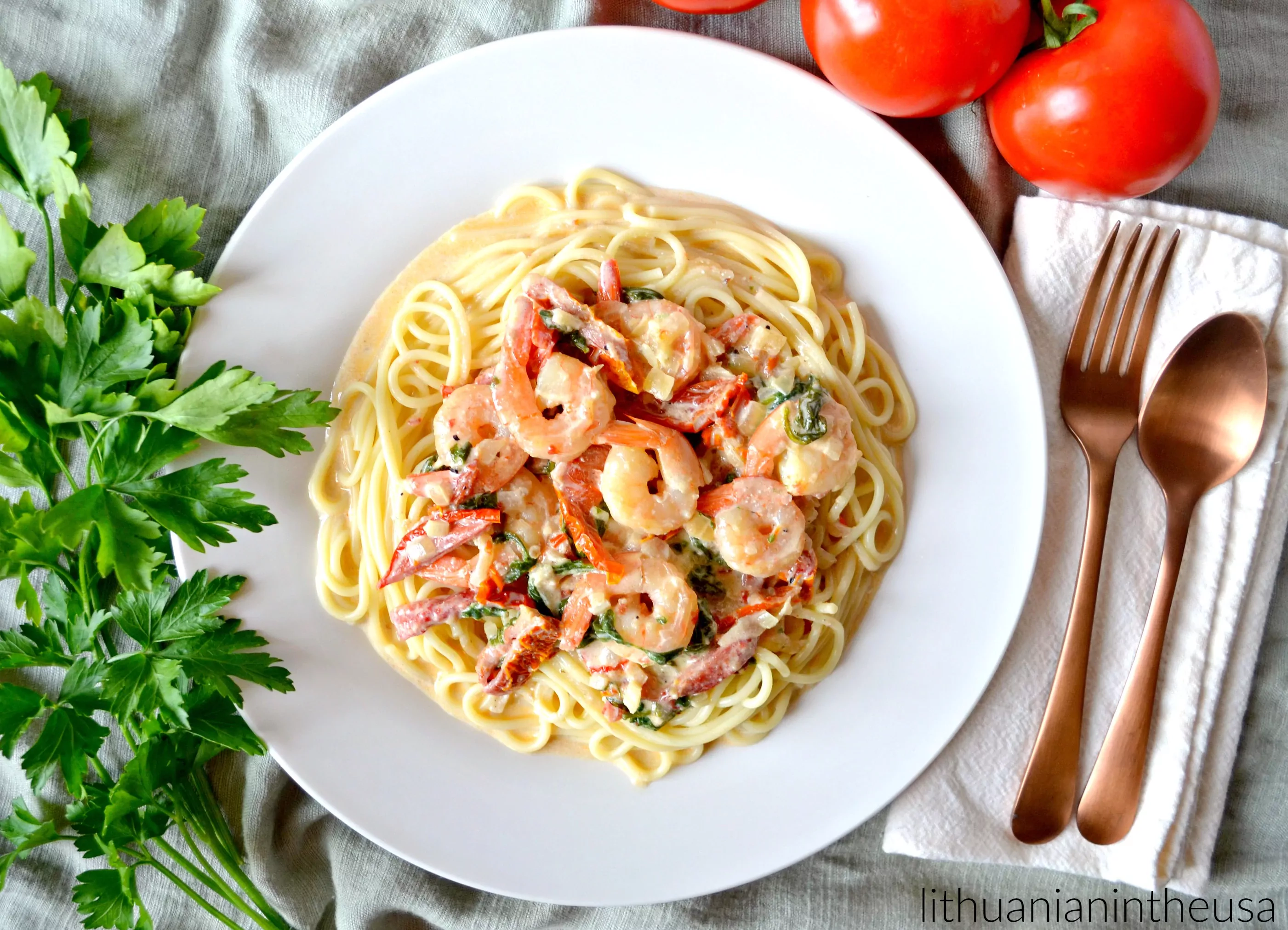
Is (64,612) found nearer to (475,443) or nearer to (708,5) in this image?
(475,443)

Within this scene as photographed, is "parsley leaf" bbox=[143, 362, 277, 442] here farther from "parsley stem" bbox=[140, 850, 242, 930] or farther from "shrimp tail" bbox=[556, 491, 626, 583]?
"parsley stem" bbox=[140, 850, 242, 930]

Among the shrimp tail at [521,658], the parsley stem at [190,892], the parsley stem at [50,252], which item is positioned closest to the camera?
the parsley stem at [50,252]

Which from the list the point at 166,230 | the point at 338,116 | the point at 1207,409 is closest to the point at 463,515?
the point at 166,230

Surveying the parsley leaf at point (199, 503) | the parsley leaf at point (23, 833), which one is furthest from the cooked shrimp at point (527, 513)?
the parsley leaf at point (23, 833)

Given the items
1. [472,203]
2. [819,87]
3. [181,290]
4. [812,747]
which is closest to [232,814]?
[181,290]

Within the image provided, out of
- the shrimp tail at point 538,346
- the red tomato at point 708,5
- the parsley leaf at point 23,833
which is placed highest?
the red tomato at point 708,5

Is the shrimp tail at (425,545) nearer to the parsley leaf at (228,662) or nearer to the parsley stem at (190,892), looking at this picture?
the parsley leaf at (228,662)

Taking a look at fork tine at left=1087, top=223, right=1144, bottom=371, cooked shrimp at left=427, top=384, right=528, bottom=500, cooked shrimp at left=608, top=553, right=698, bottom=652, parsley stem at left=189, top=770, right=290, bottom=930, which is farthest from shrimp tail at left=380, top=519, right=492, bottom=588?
fork tine at left=1087, top=223, right=1144, bottom=371
